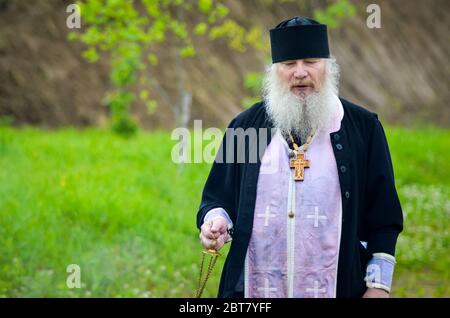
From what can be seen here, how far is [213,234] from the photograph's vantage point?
11.7 ft

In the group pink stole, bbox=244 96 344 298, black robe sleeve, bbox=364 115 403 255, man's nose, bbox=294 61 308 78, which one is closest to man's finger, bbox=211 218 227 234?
pink stole, bbox=244 96 344 298

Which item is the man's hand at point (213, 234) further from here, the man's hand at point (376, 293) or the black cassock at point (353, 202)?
the man's hand at point (376, 293)

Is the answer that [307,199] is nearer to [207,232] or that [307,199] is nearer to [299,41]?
[207,232]

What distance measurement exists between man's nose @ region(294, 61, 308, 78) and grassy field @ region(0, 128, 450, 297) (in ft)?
12.1

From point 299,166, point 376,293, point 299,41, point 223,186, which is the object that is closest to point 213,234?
point 223,186

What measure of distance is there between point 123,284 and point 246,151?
145 inches

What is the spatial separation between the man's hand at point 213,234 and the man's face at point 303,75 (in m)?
0.75

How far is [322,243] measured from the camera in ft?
11.8

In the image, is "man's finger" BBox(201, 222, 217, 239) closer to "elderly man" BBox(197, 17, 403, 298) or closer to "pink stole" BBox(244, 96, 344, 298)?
"elderly man" BBox(197, 17, 403, 298)

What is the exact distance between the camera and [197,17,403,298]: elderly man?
3.59m

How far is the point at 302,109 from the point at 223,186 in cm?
56

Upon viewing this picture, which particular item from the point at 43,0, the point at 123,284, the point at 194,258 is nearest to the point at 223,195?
the point at 123,284

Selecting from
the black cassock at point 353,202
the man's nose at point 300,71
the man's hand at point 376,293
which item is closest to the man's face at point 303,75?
the man's nose at point 300,71
